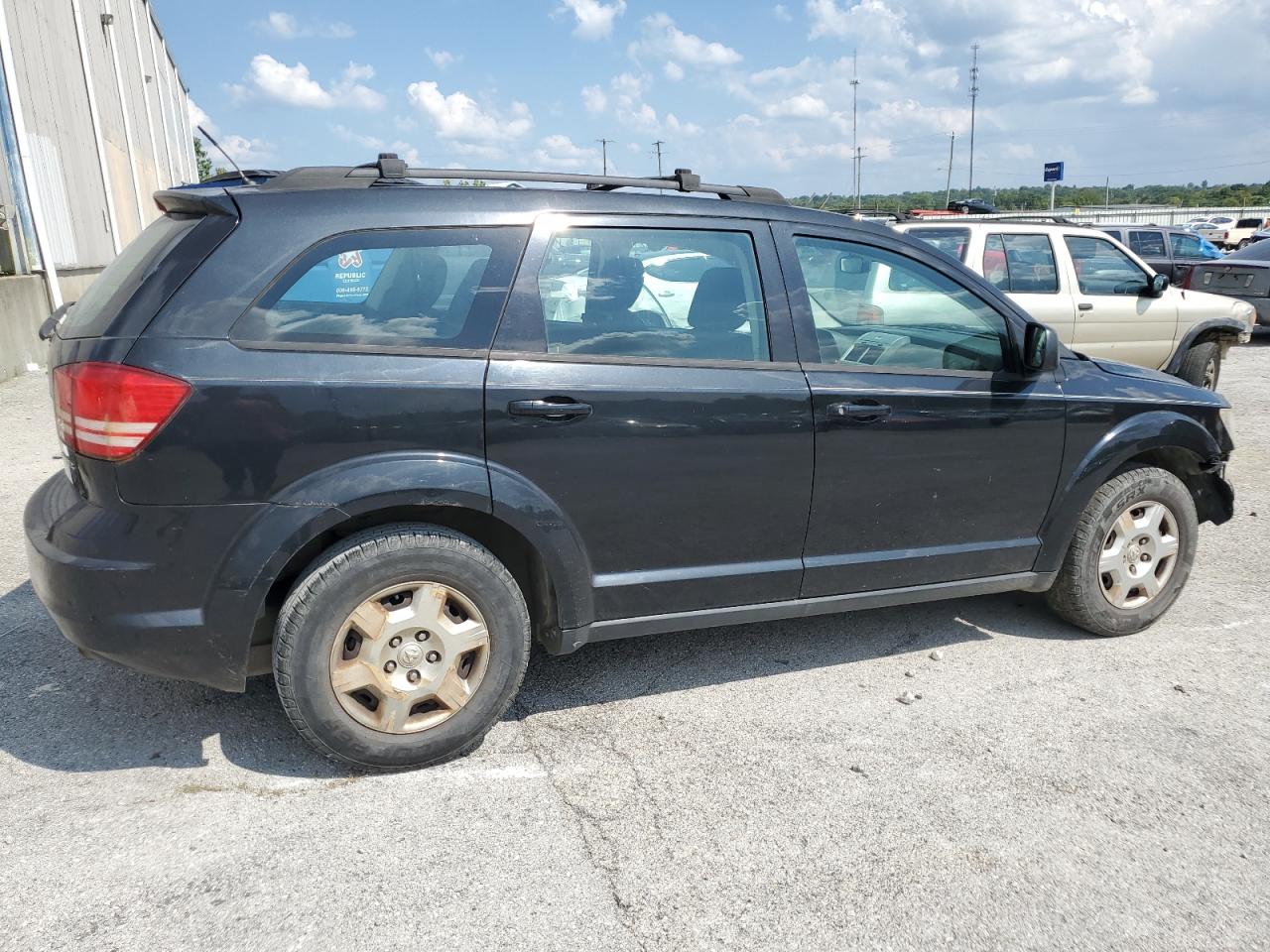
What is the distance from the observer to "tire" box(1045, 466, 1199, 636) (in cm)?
418

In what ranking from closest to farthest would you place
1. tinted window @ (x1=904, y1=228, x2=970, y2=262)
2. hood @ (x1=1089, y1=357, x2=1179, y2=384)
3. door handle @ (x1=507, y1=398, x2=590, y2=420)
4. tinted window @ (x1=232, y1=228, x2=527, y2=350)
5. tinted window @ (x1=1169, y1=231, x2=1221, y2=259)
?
1. tinted window @ (x1=232, y1=228, x2=527, y2=350)
2. door handle @ (x1=507, y1=398, x2=590, y2=420)
3. hood @ (x1=1089, y1=357, x2=1179, y2=384)
4. tinted window @ (x1=904, y1=228, x2=970, y2=262)
5. tinted window @ (x1=1169, y1=231, x2=1221, y2=259)

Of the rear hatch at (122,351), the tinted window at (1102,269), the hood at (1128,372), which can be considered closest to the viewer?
the rear hatch at (122,351)

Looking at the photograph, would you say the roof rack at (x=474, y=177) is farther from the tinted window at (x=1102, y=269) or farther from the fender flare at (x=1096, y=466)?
the tinted window at (x=1102, y=269)

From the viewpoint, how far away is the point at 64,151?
1554cm

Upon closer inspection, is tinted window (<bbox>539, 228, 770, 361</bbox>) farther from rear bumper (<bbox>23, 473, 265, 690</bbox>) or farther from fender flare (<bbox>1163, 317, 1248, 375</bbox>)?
fender flare (<bbox>1163, 317, 1248, 375</bbox>)

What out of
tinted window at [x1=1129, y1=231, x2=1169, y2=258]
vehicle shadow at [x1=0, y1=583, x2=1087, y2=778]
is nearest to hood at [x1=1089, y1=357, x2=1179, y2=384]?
vehicle shadow at [x1=0, y1=583, x2=1087, y2=778]

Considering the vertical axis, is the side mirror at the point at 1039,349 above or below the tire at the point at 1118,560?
above

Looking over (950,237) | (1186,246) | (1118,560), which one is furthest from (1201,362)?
(1186,246)

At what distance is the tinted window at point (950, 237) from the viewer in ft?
27.1

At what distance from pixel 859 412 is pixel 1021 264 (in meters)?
5.85

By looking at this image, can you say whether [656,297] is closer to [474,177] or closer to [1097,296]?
[474,177]

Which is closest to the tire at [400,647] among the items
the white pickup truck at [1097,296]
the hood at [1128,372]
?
the hood at [1128,372]

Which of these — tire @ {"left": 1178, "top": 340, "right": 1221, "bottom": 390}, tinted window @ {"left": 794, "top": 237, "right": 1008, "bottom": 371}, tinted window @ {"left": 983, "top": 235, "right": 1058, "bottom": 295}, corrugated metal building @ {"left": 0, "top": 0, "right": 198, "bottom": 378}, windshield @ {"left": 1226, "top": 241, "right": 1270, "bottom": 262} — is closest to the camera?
tinted window @ {"left": 794, "top": 237, "right": 1008, "bottom": 371}

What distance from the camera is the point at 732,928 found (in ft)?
8.05
